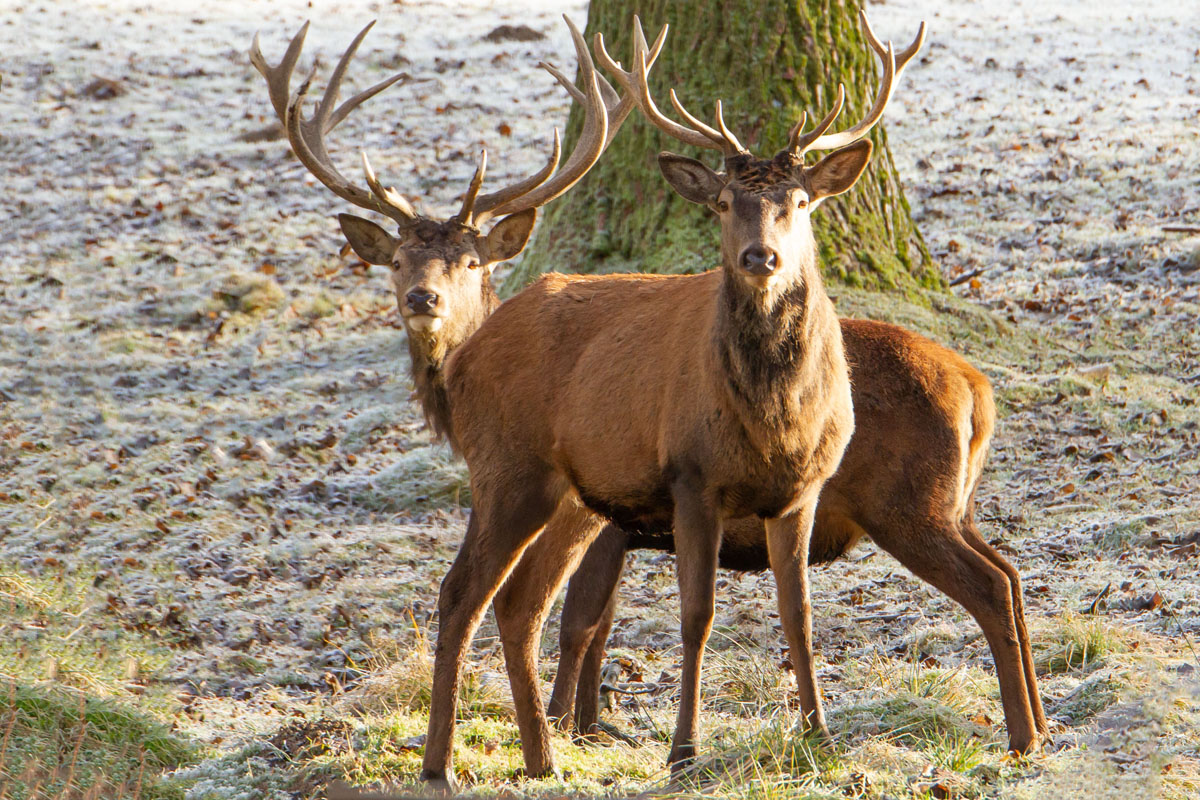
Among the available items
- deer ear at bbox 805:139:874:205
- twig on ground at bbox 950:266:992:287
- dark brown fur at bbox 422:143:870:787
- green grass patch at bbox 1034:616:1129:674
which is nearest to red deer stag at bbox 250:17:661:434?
dark brown fur at bbox 422:143:870:787

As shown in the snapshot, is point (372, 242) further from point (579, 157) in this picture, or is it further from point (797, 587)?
point (797, 587)

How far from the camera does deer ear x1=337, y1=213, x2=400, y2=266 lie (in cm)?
711

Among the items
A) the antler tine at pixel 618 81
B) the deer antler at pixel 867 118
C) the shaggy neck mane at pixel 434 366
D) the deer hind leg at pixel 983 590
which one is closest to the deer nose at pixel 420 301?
the shaggy neck mane at pixel 434 366

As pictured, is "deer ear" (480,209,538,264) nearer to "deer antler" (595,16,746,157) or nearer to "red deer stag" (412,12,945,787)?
"red deer stag" (412,12,945,787)

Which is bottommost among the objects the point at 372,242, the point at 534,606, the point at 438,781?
the point at 438,781

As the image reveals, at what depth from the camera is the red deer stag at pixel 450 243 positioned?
587 centimetres

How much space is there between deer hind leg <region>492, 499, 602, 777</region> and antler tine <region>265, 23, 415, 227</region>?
2061 mm

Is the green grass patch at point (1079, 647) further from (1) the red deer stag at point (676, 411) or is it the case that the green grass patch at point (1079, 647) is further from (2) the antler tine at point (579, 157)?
(2) the antler tine at point (579, 157)

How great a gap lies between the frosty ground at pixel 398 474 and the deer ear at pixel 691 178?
7.21ft

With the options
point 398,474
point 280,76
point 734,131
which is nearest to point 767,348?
point 280,76

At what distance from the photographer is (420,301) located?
6.34 m

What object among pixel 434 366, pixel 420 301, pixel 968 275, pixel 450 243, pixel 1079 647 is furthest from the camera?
pixel 968 275

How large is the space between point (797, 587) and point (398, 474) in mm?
4149

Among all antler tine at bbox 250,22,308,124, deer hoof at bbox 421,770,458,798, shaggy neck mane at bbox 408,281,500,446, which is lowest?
deer hoof at bbox 421,770,458,798
